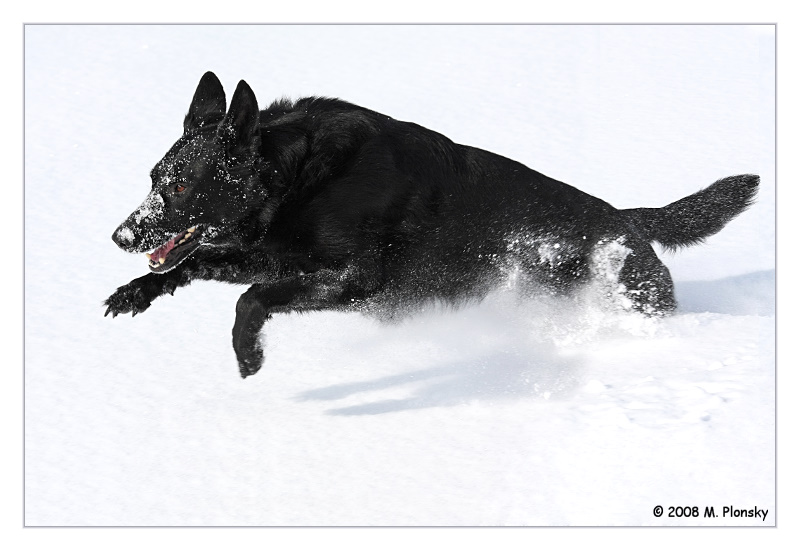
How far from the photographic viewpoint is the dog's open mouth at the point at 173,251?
430cm

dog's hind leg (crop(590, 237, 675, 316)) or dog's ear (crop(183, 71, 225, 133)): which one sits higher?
dog's ear (crop(183, 71, 225, 133))

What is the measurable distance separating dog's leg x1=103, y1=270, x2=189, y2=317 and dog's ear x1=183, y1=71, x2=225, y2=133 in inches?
30.6

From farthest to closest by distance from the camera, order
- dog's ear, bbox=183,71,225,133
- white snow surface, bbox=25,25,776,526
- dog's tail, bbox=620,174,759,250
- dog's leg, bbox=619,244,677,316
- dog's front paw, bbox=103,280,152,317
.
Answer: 1. dog's tail, bbox=620,174,759,250
2. dog's leg, bbox=619,244,677,316
3. dog's front paw, bbox=103,280,152,317
4. dog's ear, bbox=183,71,225,133
5. white snow surface, bbox=25,25,776,526

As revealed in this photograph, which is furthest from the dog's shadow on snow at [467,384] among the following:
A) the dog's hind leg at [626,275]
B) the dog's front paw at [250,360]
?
the dog's hind leg at [626,275]

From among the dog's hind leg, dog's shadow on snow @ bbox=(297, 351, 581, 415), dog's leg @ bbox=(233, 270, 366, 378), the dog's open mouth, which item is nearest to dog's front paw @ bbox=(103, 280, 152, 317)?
the dog's open mouth

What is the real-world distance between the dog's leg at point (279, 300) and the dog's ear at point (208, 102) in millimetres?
917

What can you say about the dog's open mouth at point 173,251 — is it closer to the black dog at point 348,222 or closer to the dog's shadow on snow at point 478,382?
the black dog at point 348,222

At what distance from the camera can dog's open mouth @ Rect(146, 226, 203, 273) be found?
4.30 metres

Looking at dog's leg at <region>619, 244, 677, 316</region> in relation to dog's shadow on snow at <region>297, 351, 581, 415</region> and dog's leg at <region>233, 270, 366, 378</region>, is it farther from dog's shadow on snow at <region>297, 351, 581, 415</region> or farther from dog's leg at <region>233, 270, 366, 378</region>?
dog's leg at <region>233, 270, 366, 378</region>

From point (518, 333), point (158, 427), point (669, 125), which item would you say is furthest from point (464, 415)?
point (669, 125)

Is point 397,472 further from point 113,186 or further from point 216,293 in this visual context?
point 113,186

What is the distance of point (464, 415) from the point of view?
160 inches

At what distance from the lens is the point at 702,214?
536 centimetres

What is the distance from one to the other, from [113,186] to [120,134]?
1177 millimetres
